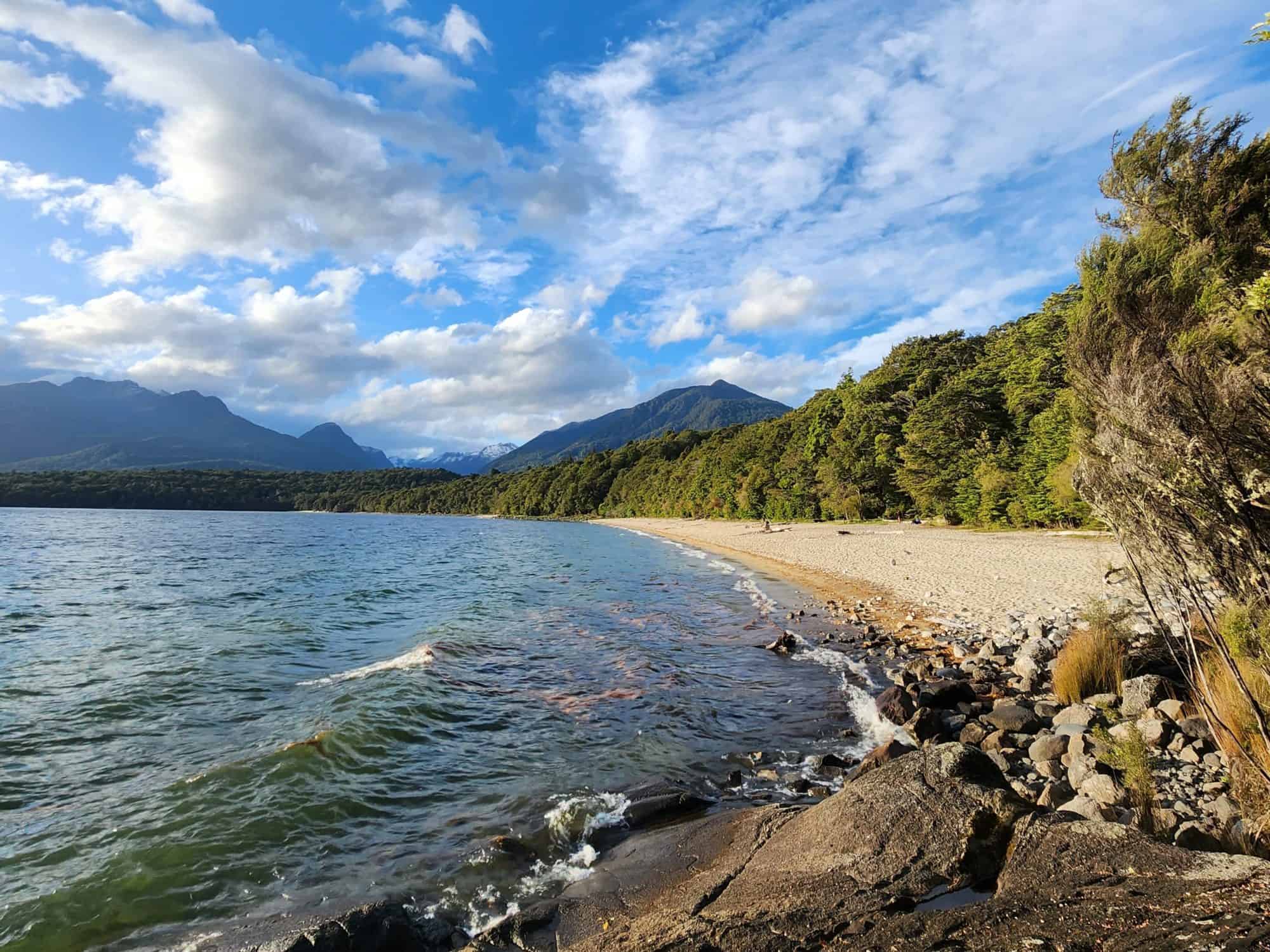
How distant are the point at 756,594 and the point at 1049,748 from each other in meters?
18.9

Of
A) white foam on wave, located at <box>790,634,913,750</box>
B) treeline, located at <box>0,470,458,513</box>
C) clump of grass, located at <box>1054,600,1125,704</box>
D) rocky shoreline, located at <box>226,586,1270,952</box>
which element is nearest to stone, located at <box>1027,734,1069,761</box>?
rocky shoreline, located at <box>226,586,1270,952</box>

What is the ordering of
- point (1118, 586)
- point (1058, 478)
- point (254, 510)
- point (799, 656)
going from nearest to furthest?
point (799, 656), point (1118, 586), point (1058, 478), point (254, 510)

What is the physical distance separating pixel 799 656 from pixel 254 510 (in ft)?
701

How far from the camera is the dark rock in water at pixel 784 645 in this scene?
1669 centimetres

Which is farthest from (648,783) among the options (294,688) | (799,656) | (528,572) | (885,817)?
(528,572)

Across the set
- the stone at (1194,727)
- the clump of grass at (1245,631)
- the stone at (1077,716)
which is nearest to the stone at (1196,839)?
the clump of grass at (1245,631)

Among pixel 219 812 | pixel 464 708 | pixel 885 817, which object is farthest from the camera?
pixel 464 708

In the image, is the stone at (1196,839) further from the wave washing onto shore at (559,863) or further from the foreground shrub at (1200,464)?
the wave washing onto shore at (559,863)

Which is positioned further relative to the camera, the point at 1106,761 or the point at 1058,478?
the point at 1058,478

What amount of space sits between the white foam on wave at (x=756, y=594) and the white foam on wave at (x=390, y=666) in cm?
1240

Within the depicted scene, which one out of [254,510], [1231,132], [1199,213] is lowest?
[254,510]

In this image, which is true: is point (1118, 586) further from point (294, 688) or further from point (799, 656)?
point (294, 688)

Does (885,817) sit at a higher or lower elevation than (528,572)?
higher

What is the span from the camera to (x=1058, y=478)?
3181cm
